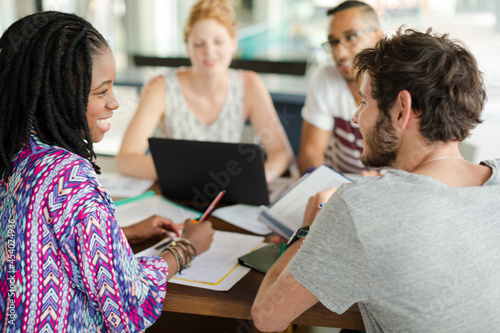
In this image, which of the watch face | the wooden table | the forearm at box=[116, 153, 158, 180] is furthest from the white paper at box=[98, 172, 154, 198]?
the watch face

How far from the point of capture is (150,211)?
159cm

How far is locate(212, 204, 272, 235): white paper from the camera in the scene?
1.46 meters

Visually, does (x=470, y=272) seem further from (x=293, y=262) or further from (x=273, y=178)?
(x=273, y=178)

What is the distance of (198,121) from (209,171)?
0.75m

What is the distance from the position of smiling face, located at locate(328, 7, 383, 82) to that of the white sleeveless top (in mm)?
521

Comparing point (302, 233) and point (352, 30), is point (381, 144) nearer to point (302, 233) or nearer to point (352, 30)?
point (302, 233)

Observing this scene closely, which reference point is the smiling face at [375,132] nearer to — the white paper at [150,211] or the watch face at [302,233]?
the watch face at [302,233]

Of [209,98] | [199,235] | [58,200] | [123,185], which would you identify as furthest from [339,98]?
[58,200]

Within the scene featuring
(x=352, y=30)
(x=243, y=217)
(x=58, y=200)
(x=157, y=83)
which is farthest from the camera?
(x=157, y=83)

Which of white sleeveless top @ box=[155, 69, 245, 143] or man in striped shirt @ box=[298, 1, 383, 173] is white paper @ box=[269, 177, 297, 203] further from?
white sleeveless top @ box=[155, 69, 245, 143]

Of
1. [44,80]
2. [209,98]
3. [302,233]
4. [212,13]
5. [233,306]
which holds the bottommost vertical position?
[233,306]

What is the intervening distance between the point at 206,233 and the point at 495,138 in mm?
1046

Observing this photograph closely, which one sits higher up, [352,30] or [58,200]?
[352,30]

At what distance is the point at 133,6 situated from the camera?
15.1 feet
